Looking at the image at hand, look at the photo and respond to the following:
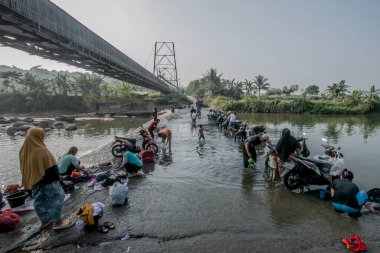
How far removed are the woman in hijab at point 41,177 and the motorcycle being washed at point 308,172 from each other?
486 centimetres

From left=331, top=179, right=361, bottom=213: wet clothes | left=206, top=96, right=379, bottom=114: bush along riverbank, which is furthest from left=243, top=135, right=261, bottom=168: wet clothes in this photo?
left=206, top=96, right=379, bottom=114: bush along riverbank

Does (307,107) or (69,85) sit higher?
(69,85)

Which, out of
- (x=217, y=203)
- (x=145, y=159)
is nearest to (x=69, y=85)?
(x=145, y=159)

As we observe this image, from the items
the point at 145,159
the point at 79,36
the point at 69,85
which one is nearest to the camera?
the point at 145,159

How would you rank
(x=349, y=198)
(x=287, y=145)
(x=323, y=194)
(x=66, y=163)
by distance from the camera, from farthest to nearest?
(x=66, y=163)
(x=287, y=145)
(x=323, y=194)
(x=349, y=198)

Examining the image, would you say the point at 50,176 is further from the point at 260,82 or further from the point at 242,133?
the point at 260,82

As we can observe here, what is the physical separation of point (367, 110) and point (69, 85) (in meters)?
62.3

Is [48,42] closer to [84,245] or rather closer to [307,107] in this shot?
[84,245]

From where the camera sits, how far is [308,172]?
6.41 m

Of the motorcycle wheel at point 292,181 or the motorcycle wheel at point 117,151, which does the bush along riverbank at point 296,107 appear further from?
the motorcycle wheel at point 292,181

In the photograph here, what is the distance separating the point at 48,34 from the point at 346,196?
1375 centimetres

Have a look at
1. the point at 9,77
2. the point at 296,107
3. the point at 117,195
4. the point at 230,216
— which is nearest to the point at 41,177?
the point at 117,195

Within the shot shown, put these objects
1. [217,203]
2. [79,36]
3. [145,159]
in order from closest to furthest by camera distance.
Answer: [217,203] < [145,159] < [79,36]

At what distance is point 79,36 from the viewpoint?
16.5 m
